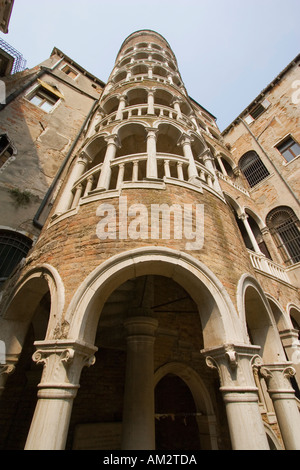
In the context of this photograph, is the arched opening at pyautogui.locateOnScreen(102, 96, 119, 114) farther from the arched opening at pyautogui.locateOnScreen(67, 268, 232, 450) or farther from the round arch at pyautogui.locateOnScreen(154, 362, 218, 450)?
the round arch at pyautogui.locateOnScreen(154, 362, 218, 450)

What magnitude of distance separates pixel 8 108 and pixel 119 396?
1215cm

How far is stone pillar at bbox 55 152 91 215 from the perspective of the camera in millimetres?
5621

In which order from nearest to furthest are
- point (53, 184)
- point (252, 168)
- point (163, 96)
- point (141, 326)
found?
point (141, 326) → point (53, 184) → point (163, 96) → point (252, 168)

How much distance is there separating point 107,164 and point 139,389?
201 inches

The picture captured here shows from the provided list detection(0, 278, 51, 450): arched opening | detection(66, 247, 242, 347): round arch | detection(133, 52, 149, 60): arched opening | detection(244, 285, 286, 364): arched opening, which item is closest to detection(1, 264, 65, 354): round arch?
detection(0, 278, 51, 450): arched opening

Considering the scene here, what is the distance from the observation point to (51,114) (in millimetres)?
11594

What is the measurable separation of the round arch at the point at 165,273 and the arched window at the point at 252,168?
11.3m

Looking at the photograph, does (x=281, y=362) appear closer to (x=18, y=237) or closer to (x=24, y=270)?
(x=24, y=270)

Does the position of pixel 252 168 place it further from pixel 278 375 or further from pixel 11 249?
pixel 11 249

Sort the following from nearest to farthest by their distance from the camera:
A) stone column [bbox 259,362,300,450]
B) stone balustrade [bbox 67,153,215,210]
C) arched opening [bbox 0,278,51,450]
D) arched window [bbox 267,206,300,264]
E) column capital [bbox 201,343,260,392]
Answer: column capital [bbox 201,343,260,392]
stone column [bbox 259,362,300,450]
arched opening [bbox 0,278,51,450]
stone balustrade [bbox 67,153,215,210]
arched window [bbox 267,206,300,264]

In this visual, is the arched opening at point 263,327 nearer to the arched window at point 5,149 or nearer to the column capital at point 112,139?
the column capital at point 112,139

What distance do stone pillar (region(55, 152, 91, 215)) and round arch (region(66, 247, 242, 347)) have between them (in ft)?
9.05

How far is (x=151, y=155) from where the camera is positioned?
5641 mm

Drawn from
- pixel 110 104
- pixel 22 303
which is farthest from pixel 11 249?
pixel 110 104
